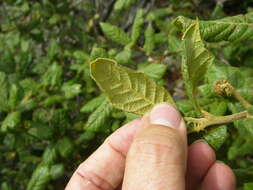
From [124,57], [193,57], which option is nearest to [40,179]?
[124,57]

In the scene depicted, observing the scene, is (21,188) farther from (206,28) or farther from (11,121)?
(206,28)

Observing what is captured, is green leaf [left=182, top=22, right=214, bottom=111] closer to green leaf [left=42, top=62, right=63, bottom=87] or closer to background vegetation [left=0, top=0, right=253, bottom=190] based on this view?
background vegetation [left=0, top=0, right=253, bottom=190]

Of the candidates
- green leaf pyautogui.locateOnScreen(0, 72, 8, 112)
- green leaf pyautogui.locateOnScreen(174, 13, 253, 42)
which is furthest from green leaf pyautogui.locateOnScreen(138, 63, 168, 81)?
green leaf pyautogui.locateOnScreen(0, 72, 8, 112)

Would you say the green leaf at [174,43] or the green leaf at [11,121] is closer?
the green leaf at [11,121]

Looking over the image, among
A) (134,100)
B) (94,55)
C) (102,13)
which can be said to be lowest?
(102,13)

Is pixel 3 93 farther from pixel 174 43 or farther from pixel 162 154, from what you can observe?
pixel 162 154

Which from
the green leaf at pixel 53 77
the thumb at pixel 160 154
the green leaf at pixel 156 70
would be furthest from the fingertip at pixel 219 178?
the green leaf at pixel 53 77

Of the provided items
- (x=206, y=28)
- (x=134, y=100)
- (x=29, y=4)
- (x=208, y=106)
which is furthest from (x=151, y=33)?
(x=29, y=4)

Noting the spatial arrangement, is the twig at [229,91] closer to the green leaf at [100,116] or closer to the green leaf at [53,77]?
the green leaf at [100,116]
